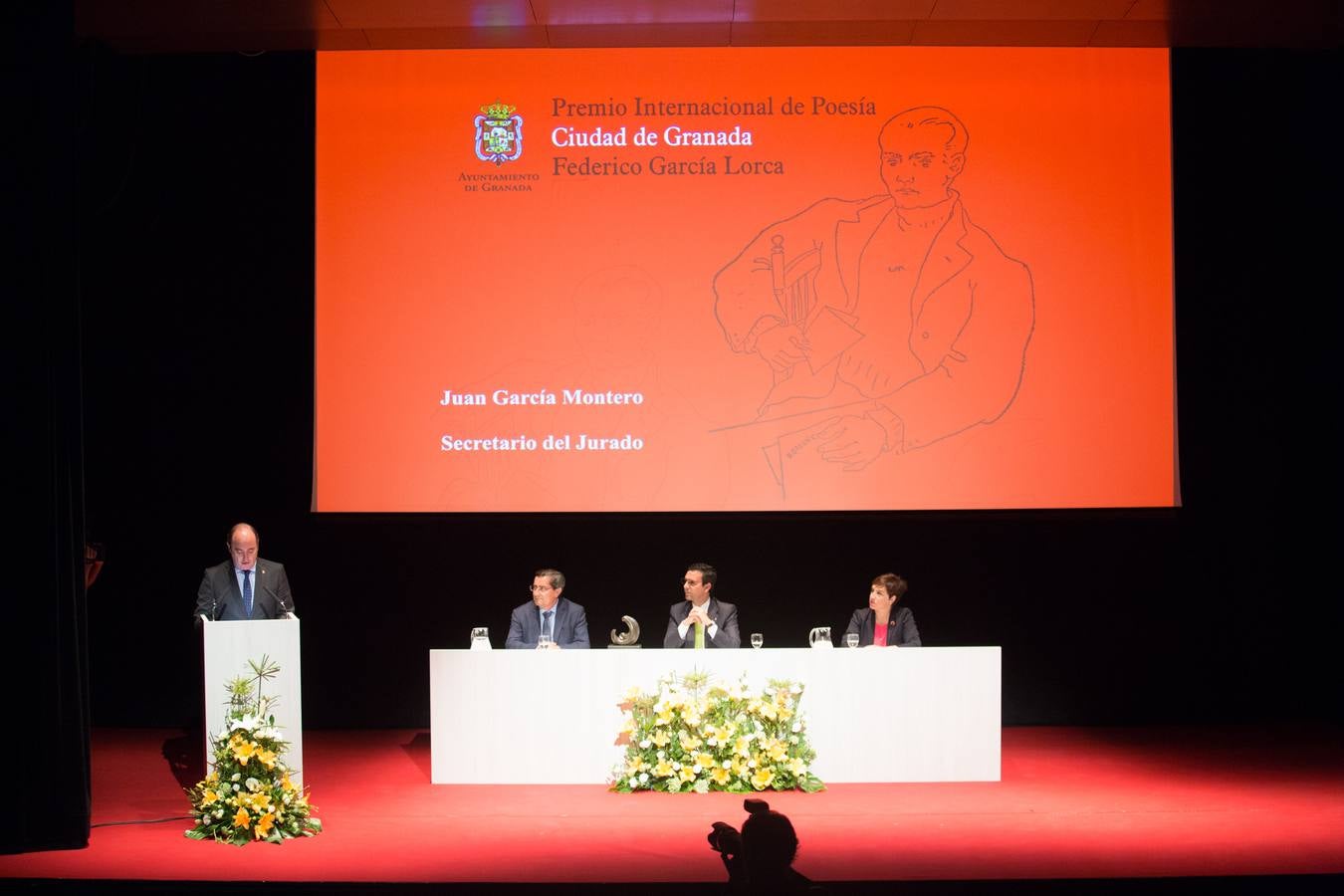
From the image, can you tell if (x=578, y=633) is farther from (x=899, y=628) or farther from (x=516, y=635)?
(x=899, y=628)

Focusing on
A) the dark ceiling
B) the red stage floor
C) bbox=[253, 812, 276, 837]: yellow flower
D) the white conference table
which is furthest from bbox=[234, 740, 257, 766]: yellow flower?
the dark ceiling

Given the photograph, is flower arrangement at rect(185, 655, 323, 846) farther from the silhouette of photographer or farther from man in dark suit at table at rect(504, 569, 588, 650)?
the silhouette of photographer

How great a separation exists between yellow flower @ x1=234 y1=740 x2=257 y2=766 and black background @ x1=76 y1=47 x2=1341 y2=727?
2.29 m

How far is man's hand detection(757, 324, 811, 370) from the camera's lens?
253 inches

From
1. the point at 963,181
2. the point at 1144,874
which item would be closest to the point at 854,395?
the point at 963,181

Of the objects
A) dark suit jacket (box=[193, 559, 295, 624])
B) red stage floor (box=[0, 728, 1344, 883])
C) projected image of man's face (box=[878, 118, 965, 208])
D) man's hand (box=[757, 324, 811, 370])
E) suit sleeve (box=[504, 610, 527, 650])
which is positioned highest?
projected image of man's face (box=[878, 118, 965, 208])

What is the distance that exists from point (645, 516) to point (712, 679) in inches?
53.2

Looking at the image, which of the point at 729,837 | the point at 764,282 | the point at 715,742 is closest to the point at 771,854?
the point at 729,837

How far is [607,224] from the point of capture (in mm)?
6449

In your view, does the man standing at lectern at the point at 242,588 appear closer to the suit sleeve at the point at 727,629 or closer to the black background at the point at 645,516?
the black background at the point at 645,516

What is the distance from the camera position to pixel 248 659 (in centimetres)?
525

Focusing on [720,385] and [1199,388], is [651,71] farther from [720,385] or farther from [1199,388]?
[1199,388]

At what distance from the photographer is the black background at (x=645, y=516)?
7000 mm

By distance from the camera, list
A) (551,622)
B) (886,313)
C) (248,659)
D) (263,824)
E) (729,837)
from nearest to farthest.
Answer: (729,837), (263,824), (248,659), (551,622), (886,313)
